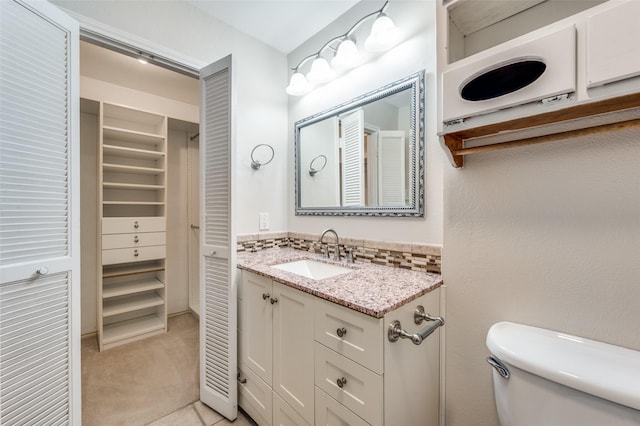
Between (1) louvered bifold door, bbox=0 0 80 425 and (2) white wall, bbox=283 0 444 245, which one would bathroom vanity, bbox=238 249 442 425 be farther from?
(1) louvered bifold door, bbox=0 0 80 425

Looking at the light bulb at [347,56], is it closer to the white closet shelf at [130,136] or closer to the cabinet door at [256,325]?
the cabinet door at [256,325]

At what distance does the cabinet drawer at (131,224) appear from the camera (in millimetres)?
2197

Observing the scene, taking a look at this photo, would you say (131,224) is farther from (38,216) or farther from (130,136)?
(38,216)

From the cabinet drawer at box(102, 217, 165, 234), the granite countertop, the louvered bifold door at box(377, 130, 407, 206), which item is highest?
the louvered bifold door at box(377, 130, 407, 206)

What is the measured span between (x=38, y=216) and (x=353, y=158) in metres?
1.58

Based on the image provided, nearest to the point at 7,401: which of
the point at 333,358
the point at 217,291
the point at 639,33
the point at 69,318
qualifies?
the point at 69,318

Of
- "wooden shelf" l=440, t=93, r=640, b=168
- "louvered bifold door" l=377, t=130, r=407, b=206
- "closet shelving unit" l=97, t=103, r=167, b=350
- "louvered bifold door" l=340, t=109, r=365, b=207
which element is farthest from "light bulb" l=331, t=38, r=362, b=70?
"closet shelving unit" l=97, t=103, r=167, b=350

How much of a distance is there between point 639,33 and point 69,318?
2249mm

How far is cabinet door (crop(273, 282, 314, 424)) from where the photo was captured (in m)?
1.06

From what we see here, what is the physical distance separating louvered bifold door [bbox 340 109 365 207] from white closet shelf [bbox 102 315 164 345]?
88.3 inches

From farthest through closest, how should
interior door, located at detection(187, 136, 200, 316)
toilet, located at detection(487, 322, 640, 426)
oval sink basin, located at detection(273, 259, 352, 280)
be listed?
interior door, located at detection(187, 136, 200, 316), oval sink basin, located at detection(273, 259, 352, 280), toilet, located at detection(487, 322, 640, 426)

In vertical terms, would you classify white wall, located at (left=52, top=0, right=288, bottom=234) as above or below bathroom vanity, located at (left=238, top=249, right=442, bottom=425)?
above

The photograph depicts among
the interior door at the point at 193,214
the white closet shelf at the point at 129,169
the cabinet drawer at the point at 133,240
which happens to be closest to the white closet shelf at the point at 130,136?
the white closet shelf at the point at 129,169

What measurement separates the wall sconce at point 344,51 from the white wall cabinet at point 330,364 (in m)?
1.30
